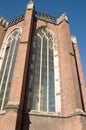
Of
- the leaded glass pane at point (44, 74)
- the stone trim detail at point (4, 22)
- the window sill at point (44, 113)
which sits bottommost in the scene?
the window sill at point (44, 113)

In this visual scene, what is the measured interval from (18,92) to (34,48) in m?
5.20

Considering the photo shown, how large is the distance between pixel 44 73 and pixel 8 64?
2.94 metres

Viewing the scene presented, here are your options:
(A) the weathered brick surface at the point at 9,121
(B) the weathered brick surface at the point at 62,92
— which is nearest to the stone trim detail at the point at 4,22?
(B) the weathered brick surface at the point at 62,92

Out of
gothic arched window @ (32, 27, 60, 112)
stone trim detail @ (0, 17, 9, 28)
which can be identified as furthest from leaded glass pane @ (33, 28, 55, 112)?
stone trim detail @ (0, 17, 9, 28)

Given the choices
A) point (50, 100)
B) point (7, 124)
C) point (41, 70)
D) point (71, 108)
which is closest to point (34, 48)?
point (41, 70)

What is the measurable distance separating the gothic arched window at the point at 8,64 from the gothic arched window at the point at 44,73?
172 cm

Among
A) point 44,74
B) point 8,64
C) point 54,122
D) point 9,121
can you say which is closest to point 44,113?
point 54,122

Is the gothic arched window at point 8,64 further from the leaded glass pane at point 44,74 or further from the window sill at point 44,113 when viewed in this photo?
the window sill at point 44,113

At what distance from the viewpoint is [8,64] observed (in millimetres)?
13945

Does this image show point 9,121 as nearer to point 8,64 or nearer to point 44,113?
point 44,113

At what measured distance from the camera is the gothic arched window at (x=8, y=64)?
11.9m

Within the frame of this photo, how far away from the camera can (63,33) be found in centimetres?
1559

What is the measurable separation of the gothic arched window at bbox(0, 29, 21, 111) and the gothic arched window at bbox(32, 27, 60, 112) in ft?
5.64

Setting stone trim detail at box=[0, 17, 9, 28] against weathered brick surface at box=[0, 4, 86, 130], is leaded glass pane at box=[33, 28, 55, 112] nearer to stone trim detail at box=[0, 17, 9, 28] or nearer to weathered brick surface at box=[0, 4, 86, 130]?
weathered brick surface at box=[0, 4, 86, 130]
